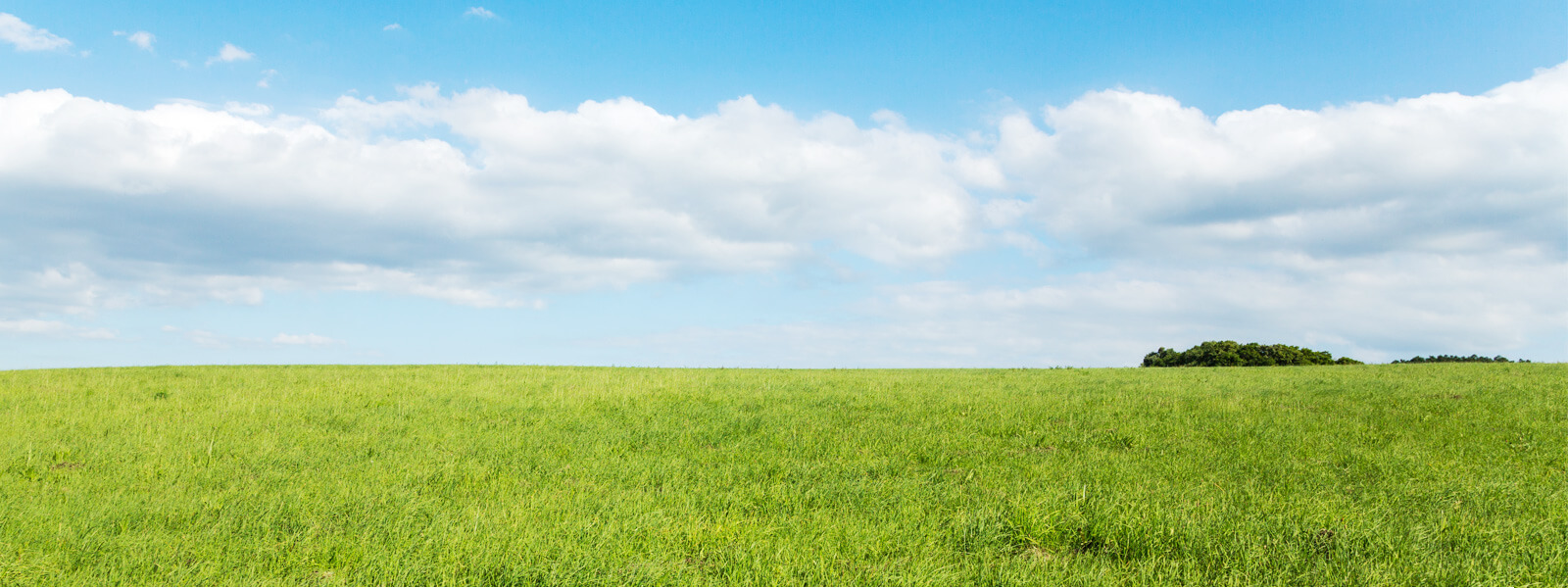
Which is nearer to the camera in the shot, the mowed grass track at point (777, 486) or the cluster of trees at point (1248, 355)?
the mowed grass track at point (777, 486)

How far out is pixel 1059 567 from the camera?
704 cm

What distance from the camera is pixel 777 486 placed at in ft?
32.3

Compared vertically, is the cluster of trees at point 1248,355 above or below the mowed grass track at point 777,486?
above

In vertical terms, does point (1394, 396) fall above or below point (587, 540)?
above

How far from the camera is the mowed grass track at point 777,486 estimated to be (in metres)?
7.12

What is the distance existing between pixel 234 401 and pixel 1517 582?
2106 cm

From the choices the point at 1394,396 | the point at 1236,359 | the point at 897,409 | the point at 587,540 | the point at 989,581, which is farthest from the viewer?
the point at 1236,359

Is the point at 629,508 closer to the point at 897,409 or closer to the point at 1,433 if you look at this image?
the point at 897,409

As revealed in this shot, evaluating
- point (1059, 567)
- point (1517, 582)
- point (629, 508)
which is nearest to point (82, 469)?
point (629, 508)

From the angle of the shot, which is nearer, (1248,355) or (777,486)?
(777,486)

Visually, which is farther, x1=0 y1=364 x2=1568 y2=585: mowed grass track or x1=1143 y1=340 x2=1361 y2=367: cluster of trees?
x1=1143 y1=340 x2=1361 y2=367: cluster of trees

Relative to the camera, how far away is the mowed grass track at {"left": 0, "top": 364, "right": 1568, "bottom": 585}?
712 centimetres

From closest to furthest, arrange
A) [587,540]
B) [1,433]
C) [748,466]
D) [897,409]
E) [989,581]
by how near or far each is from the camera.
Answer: [989,581] → [587,540] → [748,466] → [1,433] → [897,409]

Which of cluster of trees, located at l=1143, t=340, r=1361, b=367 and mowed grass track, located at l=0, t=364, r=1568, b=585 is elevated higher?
cluster of trees, located at l=1143, t=340, r=1361, b=367
